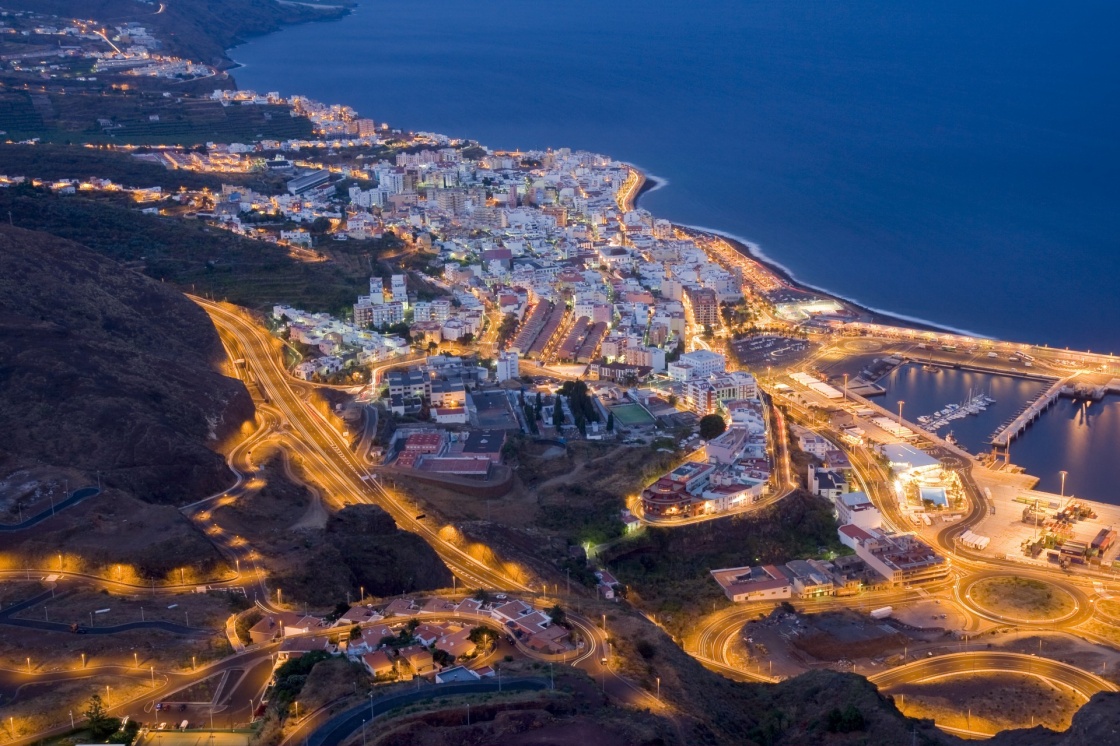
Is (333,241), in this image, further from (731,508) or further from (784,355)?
(731,508)

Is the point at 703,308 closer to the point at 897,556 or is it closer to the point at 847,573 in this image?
the point at 897,556

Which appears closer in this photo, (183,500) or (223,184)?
(183,500)

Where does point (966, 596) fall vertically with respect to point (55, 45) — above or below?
below

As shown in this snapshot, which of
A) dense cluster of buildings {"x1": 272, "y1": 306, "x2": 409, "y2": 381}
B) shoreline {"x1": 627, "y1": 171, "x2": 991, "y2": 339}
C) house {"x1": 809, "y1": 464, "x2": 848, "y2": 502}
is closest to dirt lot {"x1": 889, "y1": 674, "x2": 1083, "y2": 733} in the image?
house {"x1": 809, "y1": 464, "x2": 848, "y2": 502}

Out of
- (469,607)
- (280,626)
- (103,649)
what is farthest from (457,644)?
(103,649)

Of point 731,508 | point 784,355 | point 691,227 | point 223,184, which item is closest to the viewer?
point 731,508

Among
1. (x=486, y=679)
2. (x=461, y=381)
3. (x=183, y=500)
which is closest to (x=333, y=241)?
(x=461, y=381)

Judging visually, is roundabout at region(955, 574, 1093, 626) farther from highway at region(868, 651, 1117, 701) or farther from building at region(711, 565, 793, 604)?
building at region(711, 565, 793, 604)

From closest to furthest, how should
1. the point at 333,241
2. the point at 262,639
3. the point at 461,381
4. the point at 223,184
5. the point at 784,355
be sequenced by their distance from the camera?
1. the point at 262,639
2. the point at 461,381
3. the point at 784,355
4. the point at 333,241
5. the point at 223,184
